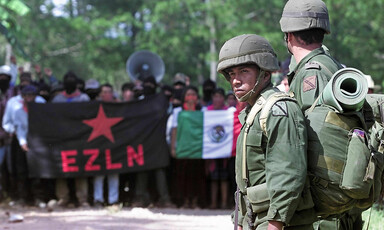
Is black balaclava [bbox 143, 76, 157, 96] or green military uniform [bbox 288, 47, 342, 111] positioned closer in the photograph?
green military uniform [bbox 288, 47, 342, 111]

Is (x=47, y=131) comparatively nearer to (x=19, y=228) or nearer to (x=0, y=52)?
(x=19, y=228)

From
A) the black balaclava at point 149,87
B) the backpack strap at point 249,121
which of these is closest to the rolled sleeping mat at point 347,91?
the backpack strap at point 249,121

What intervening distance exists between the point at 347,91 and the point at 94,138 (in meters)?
7.91

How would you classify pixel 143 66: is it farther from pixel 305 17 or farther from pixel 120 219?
pixel 305 17

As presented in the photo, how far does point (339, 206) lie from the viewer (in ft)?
12.0

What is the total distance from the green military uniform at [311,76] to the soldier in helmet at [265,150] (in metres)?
0.38

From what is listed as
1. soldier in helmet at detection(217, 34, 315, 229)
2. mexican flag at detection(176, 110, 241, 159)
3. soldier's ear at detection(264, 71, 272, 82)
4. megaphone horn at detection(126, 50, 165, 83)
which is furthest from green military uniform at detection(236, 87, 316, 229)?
megaphone horn at detection(126, 50, 165, 83)

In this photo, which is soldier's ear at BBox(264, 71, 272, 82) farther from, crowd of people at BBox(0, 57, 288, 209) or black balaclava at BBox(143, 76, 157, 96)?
black balaclava at BBox(143, 76, 157, 96)

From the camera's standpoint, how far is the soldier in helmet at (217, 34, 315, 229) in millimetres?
3486

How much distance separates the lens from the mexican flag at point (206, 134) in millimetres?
11125

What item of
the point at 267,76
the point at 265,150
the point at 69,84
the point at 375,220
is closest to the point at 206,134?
the point at 69,84

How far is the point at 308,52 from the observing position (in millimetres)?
4406

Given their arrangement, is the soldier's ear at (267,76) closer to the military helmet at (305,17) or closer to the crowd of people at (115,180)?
the military helmet at (305,17)

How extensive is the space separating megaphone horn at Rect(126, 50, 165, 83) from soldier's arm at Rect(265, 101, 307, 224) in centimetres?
1302
